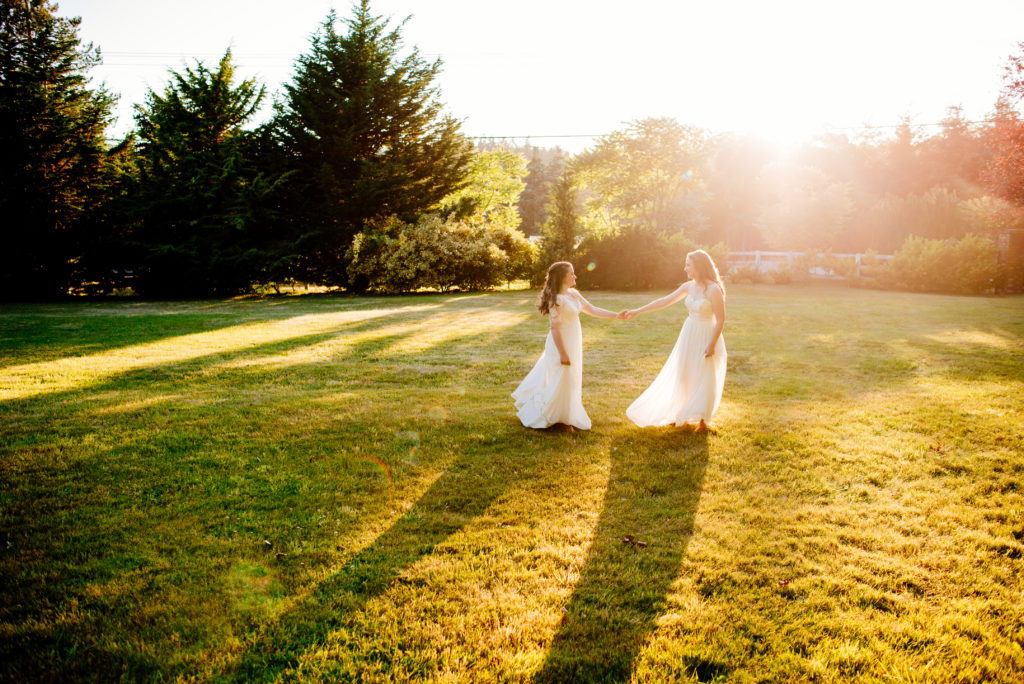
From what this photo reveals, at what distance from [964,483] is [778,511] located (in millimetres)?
1935

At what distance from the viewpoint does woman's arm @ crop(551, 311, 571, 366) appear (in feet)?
19.8

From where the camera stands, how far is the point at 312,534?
387cm

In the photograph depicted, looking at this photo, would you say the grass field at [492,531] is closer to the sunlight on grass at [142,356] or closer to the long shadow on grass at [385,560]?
the long shadow on grass at [385,560]

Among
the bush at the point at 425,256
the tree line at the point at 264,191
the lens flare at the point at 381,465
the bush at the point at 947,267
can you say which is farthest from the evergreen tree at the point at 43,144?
the bush at the point at 947,267

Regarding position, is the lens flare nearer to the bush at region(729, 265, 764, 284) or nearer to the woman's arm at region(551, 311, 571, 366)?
the woman's arm at region(551, 311, 571, 366)

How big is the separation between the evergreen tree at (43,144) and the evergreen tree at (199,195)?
207cm

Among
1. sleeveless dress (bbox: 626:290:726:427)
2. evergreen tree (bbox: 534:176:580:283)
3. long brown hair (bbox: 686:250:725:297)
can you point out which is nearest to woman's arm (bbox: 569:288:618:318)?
sleeveless dress (bbox: 626:290:726:427)

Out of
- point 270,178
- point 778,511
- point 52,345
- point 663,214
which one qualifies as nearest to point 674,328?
point 778,511

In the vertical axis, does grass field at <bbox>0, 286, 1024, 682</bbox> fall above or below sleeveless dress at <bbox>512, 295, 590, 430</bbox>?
below

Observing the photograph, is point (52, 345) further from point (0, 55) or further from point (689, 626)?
point (0, 55)

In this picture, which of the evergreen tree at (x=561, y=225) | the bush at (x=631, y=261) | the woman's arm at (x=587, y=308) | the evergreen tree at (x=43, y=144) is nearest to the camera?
the woman's arm at (x=587, y=308)

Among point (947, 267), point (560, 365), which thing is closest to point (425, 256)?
point (560, 365)

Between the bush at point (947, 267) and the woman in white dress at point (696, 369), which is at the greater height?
the bush at point (947, 267)

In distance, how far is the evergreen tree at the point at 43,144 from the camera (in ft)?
67.2
